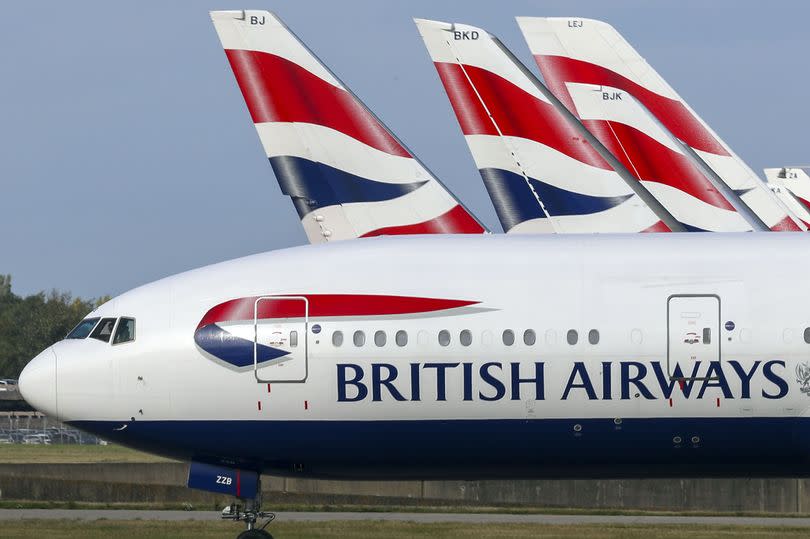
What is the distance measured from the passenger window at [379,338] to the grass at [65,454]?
131 ft

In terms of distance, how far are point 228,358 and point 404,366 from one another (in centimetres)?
248

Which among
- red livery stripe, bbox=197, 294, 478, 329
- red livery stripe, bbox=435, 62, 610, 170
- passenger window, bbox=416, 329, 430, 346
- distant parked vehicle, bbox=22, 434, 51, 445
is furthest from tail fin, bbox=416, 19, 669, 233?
distant parked vehicle, bbox=22, 434, 51, 445

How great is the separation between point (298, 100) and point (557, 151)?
5.16 meters

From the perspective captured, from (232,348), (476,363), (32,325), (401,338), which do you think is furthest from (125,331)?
(32,325)

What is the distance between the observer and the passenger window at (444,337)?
72.5ft

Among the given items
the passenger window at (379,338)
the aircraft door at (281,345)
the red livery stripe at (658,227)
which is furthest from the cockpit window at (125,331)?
the red livery stripe at (658,227)

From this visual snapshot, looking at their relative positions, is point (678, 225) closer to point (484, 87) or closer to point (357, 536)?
point (484, 87)

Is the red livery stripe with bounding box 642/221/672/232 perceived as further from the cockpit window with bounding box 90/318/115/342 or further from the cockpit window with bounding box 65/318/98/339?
the cockpit window with bounding box 65/318/98/339

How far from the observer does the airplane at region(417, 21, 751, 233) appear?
30.6m

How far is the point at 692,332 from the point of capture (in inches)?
854

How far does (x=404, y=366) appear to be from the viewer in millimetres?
22203

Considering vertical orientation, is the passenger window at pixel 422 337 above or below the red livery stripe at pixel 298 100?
below

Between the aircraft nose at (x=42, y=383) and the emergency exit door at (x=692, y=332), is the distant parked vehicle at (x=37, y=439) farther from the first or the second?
the emergency exit door at (x=692, y=332)

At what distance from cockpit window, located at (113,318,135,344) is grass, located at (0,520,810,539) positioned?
7.06 metres
